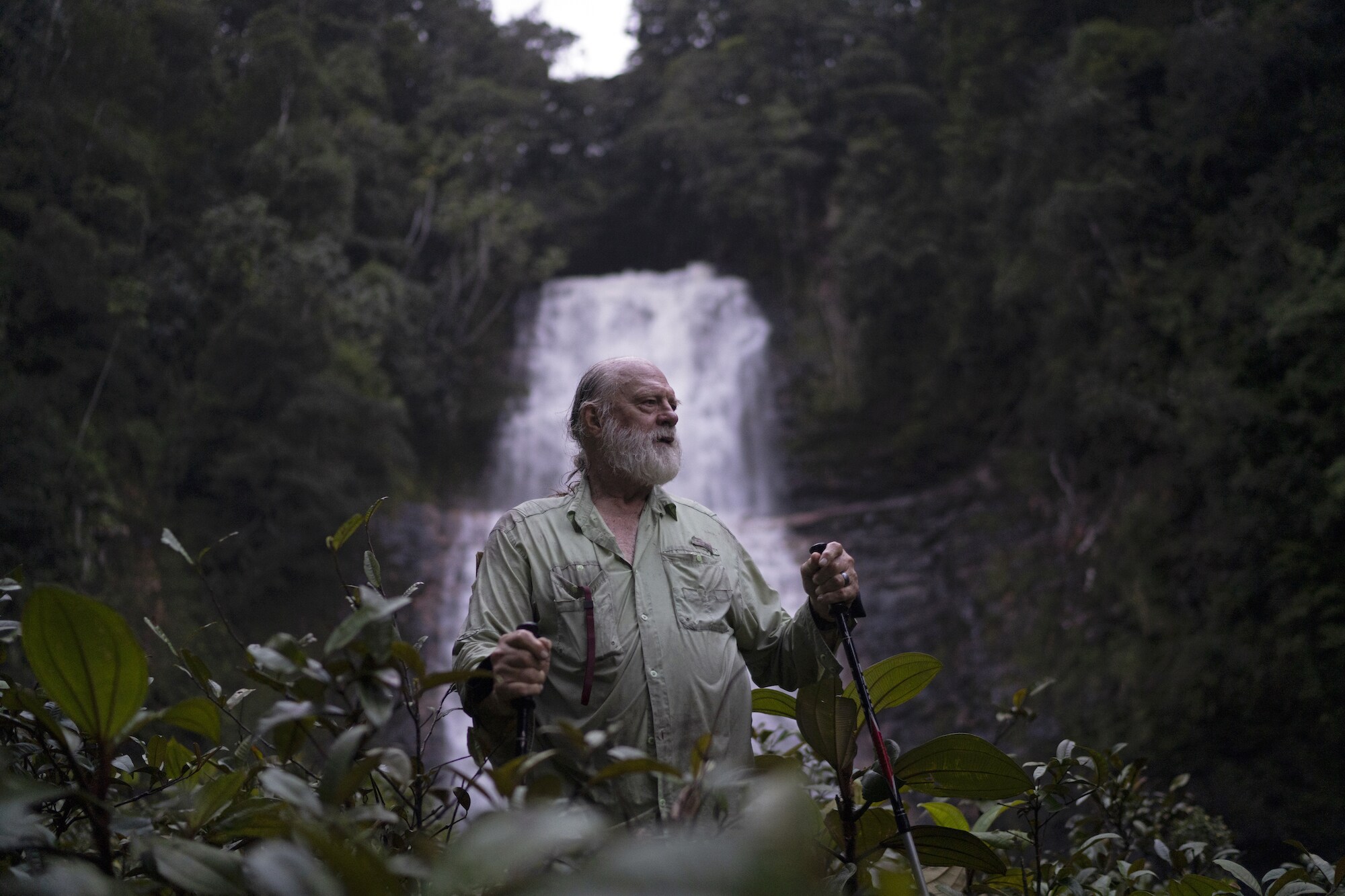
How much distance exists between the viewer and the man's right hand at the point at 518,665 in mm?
1503

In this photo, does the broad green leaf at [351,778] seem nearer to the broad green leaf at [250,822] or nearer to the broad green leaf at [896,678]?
the broad green leaf at [250,822]

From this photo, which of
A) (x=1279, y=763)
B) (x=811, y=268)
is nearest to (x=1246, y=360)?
(x=1279, y=763)

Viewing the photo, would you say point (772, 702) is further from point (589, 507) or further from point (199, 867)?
point (199, 867)

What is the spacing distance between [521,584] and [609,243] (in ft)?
54.8

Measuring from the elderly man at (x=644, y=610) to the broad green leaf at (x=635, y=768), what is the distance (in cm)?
69

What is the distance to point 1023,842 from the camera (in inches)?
73.5

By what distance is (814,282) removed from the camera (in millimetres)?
15555

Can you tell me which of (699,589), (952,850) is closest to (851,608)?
(699,589)

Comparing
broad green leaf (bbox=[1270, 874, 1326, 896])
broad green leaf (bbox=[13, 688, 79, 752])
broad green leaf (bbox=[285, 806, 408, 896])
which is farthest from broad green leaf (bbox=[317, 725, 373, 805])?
broad green leaf (bbox=[1270, 874, 1326, 896])

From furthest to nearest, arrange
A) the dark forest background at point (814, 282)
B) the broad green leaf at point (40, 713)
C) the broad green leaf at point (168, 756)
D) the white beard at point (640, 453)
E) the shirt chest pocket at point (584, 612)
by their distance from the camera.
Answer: the dark forest background at point (814, 282)
the white beard at point (640, 453)
the shirt chest pocket at point (584, 612)
the broad green leaf at point (168, 756)
the broad green leaf at point (40, 713)

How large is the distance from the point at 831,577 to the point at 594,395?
2.67ft

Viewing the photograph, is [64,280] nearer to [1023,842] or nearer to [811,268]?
[811,268]

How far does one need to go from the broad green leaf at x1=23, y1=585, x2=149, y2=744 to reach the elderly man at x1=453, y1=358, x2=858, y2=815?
68 cm

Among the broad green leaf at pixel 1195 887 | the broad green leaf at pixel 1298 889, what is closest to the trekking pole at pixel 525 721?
the broad green leaf at pixel 1195 887
